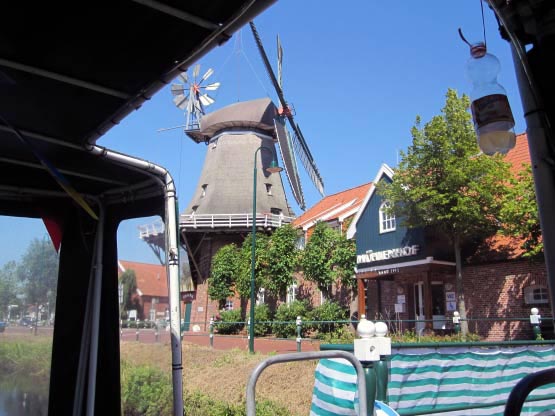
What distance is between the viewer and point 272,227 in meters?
29.4

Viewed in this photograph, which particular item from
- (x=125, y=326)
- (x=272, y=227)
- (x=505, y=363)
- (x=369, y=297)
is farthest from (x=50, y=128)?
(x=272, y=227)

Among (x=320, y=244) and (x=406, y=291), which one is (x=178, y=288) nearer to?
(x=406, y=291)

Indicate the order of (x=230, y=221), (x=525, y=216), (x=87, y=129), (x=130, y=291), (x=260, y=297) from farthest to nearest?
(x=230, y=221), (x=260, y=297), (x=525, y=216), (x=130, y=291), (x=87, y=129)

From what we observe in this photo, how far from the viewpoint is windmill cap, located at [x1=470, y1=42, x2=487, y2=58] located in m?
2.60

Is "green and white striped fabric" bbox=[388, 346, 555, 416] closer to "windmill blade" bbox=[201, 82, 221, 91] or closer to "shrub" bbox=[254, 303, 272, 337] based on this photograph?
"shrub" bbox=[254, 303, 272, 337]

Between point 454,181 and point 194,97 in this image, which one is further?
point 194,97

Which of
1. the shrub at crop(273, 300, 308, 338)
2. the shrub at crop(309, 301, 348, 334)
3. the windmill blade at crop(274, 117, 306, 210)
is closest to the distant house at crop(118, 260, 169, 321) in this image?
the shrub at crop(309, 301, 348, 334)

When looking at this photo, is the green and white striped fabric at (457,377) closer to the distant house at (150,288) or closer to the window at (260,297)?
the distant house at (150,288)

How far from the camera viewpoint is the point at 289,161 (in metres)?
32.2

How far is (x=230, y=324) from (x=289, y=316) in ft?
14.7

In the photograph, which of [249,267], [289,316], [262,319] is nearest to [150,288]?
[289,316]

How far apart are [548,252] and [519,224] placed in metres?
13.3

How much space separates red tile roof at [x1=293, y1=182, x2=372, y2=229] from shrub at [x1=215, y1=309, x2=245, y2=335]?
597 centimetres

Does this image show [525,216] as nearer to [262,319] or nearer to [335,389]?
[335,389]
